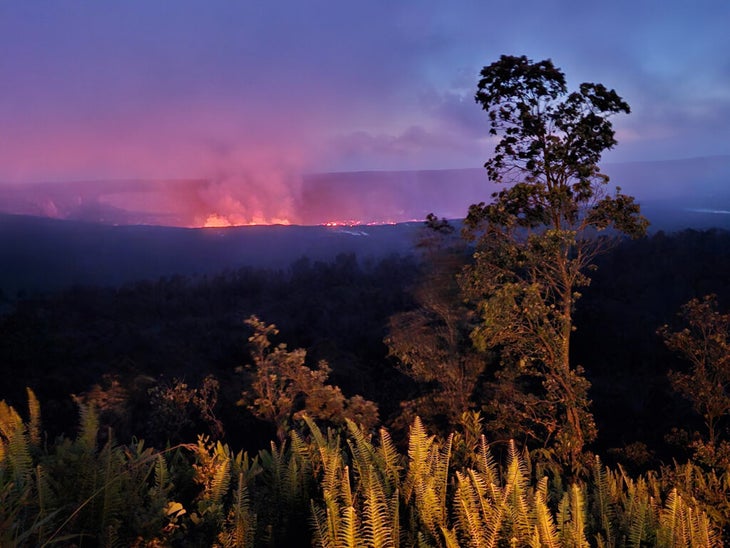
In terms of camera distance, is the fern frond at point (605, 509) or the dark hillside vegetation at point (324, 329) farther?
the dark hillside vegetation at point (324, 329)

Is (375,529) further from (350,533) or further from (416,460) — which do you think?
(416,460)

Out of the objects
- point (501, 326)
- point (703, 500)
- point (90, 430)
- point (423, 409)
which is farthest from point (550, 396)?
point (90, 430)

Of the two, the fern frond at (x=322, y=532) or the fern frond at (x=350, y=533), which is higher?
the fern frond at (x=350, y=533)

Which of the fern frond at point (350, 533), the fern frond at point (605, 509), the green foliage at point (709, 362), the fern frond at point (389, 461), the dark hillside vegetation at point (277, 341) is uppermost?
the fern frond at point (350, 533)

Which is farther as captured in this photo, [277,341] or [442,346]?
[277,341]

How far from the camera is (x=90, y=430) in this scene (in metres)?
2.09

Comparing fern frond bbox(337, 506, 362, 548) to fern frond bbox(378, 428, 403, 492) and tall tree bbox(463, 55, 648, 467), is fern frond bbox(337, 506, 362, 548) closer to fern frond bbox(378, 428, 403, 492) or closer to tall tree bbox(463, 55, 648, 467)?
fern frond bbox(378, 428, 403, 492)

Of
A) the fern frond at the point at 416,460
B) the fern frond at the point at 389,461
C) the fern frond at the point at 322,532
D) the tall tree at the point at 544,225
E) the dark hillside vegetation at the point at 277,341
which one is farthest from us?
the dark hillside vegetation at the point at 277,341

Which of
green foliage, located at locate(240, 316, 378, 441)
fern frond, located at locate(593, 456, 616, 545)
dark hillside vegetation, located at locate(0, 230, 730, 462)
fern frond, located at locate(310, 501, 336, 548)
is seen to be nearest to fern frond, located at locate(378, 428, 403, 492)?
fern frond, located at locate(310, 501, 336, 548)

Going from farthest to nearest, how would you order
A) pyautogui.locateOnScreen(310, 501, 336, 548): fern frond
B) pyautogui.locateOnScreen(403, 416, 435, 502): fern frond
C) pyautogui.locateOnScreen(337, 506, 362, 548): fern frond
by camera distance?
1. pyautogui.locateOnScreen(403, 416, 435, 502): fern frond
2. pyautogui.locateOnScreen(310, 501, 336, 548): fern frond
3. pyautogui.locateOnScreen(337, 506, 362, 548): fern frond

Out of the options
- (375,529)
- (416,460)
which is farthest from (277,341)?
(375,529)

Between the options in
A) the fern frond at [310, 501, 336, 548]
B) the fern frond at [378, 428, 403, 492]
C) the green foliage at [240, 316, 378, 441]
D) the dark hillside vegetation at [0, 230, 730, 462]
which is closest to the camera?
the fern frond at [310, 501, 336, 548]

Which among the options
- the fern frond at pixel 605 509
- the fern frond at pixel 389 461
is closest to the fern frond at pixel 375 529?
the fern frond at pixel 389 461

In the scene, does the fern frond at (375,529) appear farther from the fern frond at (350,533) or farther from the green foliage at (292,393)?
the green foliage at (292,393)
